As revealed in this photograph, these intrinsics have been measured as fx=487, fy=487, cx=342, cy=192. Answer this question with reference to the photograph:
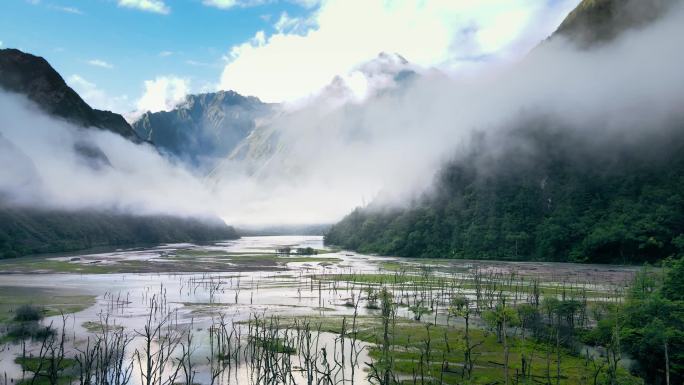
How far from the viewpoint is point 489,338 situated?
205 ft

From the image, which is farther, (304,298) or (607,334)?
(304,298)

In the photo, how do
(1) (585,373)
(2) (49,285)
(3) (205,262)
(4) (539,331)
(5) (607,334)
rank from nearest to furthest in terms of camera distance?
1. (1) (585,373)
2. (5) (607,334)
3. (4) (539,331)
4. (2) (49,285)
5. (3) (205,262)

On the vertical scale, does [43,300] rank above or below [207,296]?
above

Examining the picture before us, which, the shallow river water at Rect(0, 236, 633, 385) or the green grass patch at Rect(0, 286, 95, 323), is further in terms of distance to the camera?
the green grass patch at Rect(0, 286, 95, 323)

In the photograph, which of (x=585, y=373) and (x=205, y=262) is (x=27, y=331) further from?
(x=205, y=262)

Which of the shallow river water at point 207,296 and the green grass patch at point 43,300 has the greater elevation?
the green grass patch at point 43,300

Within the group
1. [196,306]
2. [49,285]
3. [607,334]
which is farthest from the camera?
[49,285]

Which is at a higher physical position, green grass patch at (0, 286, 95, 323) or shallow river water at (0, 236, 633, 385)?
green grass patch at (0, 286, 95, 323)

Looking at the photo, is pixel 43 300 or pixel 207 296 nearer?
pixel 43 300

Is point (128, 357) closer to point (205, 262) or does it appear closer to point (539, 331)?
point (539, 331)

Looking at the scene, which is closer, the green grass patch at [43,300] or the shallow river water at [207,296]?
the shallow river water at [207,296]

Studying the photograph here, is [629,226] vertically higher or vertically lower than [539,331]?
higher

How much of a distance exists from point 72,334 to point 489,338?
173 feet

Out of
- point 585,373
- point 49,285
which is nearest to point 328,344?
point 585,373
